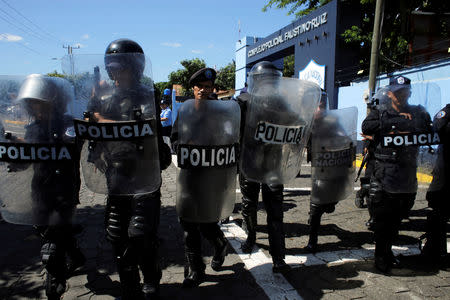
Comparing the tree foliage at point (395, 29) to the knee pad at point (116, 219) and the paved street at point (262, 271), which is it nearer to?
the paved street at point (262, 271)

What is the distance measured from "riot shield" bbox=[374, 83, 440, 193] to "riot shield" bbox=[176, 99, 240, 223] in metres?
1.45

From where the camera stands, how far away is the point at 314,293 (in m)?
2.67

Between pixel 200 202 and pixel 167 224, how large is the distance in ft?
6.62

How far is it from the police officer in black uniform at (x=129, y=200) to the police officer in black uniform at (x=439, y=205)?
2.60 meters

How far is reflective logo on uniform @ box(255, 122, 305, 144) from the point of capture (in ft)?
8.72

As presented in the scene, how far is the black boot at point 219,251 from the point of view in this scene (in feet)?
9.44

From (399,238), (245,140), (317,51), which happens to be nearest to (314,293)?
(245,140)

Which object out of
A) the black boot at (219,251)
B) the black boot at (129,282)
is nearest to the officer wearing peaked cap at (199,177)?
the black boot at (219,251)

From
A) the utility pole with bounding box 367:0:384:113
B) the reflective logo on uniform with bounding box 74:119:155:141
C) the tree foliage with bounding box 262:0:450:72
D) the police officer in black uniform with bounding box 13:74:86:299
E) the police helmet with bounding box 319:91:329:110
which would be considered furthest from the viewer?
the tree foliage with bounding box 262:0:450:72

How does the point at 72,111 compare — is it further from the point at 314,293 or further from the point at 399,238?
the point at 399,238

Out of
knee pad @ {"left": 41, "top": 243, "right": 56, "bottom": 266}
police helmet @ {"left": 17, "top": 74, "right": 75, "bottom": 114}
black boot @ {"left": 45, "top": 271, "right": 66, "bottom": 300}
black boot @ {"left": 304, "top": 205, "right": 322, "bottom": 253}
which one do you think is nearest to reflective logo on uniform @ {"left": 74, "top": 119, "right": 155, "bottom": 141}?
police helmet @ {"left": 17, "top": 74, "right": 75, "bottom": 114}

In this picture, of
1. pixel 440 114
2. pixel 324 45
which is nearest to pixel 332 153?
pixel 440 114

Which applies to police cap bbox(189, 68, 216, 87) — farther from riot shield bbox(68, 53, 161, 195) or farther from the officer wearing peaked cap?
riot shield bbox(68, 53, 161, 195)

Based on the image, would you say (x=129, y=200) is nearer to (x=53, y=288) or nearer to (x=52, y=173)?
(x=52, y=173)
